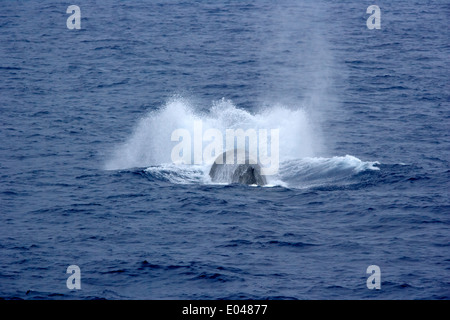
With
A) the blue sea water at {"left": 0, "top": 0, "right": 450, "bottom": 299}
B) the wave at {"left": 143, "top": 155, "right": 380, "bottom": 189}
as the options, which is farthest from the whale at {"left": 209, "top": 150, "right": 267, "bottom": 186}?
the blue sea water at {"left": 0, "top": 0, "right": 450, "bottom": 299}

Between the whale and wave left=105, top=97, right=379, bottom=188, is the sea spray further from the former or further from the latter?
the whale

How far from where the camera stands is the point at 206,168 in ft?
144

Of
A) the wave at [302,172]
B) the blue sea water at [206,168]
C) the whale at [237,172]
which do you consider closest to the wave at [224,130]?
the wave at [302,172]

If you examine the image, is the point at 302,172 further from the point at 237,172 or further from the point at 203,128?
the point at 203,128

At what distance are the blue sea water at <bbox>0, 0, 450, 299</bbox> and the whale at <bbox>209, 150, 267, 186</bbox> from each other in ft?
2.89

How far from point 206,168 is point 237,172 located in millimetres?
3496

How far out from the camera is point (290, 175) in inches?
1665

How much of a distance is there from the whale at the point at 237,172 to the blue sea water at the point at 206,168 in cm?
88

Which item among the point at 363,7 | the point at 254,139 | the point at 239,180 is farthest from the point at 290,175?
the point at 363,7

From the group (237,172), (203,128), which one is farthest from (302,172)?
Result: (203,128)

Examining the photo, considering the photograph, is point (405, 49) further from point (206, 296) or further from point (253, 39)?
point (206, 296)

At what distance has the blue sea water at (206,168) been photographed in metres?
29.3

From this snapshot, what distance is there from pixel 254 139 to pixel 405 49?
3261cm

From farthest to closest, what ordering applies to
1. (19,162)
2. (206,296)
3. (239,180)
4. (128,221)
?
(19,162)
(239,180)
(128,221)
(206,296)
